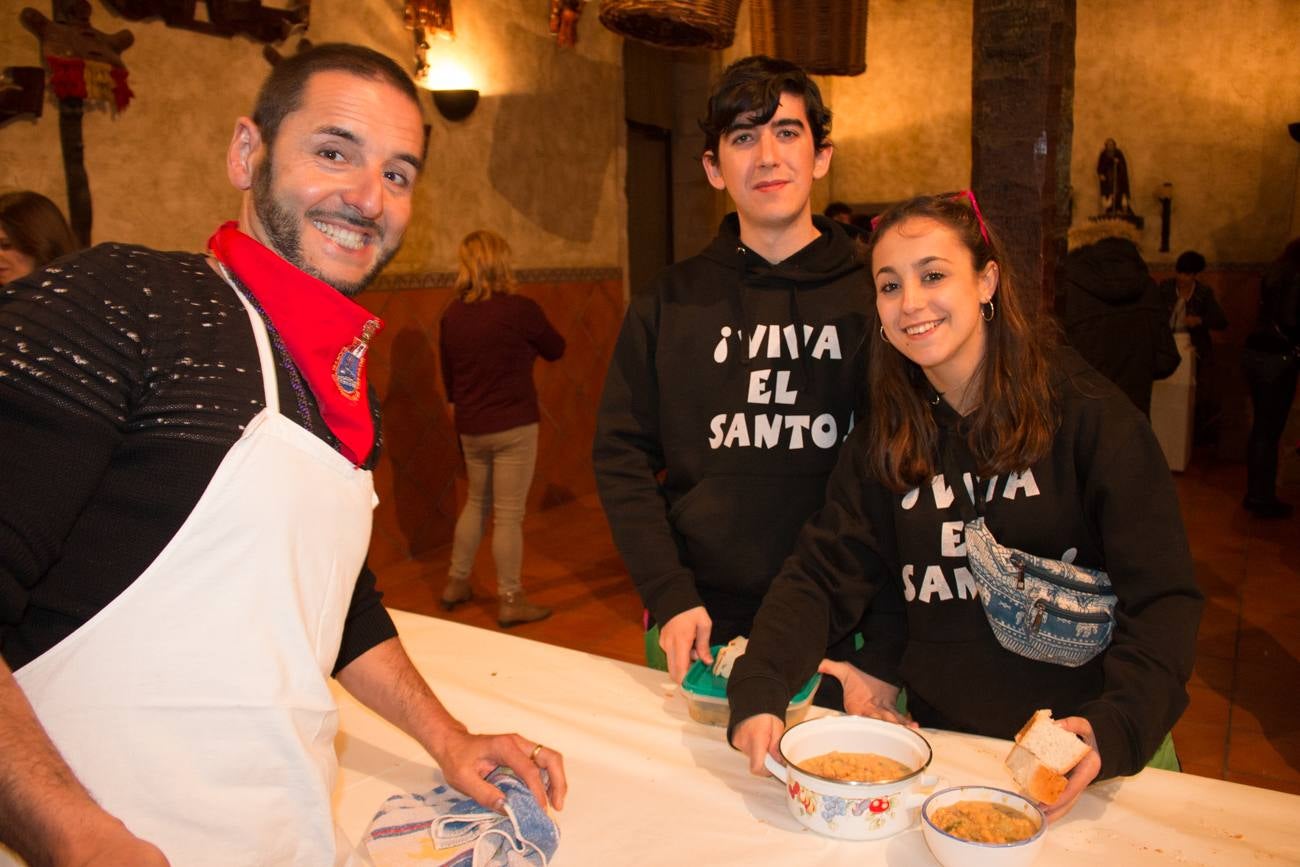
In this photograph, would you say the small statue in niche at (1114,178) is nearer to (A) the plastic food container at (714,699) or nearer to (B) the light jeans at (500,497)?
→ (B) the light jeans at (500,497)

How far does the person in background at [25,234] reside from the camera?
253 cm

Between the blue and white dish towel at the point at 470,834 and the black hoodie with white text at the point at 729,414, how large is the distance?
55 centimetres

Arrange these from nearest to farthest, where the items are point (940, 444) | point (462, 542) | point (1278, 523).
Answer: point (940, 444) → point (462, 542) → point (1278, 523)

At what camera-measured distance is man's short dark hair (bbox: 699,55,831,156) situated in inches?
68.3

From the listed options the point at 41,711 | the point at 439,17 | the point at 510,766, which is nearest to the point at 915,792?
the point at 510,766

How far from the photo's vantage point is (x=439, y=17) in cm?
482

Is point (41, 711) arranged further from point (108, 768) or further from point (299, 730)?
point (299, 730)

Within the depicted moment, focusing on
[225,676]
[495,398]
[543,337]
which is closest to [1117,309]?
[543,337]

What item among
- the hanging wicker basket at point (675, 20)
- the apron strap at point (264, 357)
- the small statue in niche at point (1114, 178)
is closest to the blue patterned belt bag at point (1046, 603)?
the apron strap at point (264, 357)

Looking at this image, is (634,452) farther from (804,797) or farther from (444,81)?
(444,81)

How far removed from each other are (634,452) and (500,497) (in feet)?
8.02

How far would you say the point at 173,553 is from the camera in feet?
2.81

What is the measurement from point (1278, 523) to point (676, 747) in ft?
18.0

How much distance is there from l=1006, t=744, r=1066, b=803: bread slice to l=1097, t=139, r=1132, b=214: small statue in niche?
293 inches
